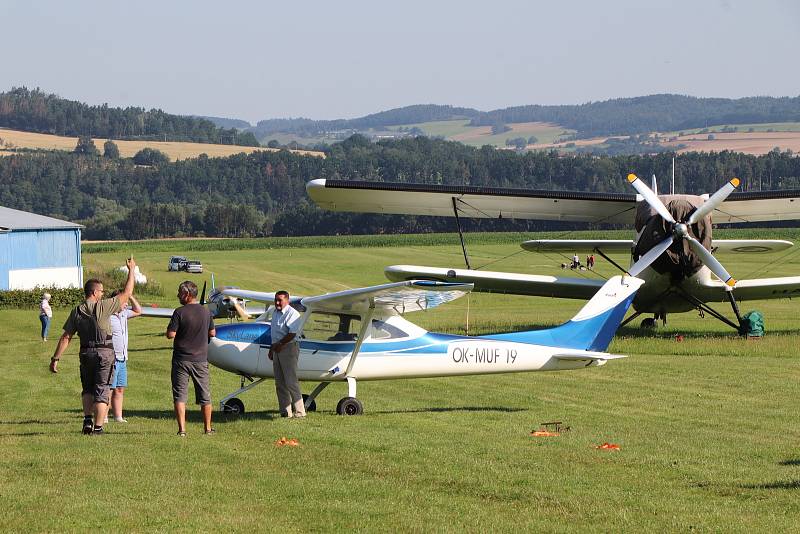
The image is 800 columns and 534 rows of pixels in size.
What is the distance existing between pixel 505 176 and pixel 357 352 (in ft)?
612

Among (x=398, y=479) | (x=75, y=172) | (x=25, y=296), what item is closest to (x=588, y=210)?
(x=398, y=479)

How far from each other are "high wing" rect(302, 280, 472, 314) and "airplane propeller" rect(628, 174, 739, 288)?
12188 millimetres

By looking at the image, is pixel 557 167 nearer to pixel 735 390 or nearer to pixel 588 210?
pixel 588 210

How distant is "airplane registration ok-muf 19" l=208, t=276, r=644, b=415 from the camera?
45.8ft

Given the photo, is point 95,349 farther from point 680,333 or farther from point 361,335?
point 680,333

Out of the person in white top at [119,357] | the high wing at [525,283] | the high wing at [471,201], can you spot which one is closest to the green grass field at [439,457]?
the person in white top at [119,357]

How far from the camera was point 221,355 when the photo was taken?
13930 mm

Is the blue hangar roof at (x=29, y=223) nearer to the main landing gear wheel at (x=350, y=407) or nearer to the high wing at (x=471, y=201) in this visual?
the high wing at (x=471, y=201)

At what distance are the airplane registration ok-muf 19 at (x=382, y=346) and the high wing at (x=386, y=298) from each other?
1 centimetres

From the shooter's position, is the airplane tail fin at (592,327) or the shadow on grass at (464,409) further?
the airplane tail fin at (592,327)

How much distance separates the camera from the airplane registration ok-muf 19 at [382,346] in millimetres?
13961

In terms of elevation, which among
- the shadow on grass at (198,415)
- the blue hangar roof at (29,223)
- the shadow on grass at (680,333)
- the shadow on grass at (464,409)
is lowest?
the shadow on grass at (680,333)

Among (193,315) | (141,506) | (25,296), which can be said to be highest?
(193,315)

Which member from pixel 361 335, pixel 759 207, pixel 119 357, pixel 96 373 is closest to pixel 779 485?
pixel 361 335
